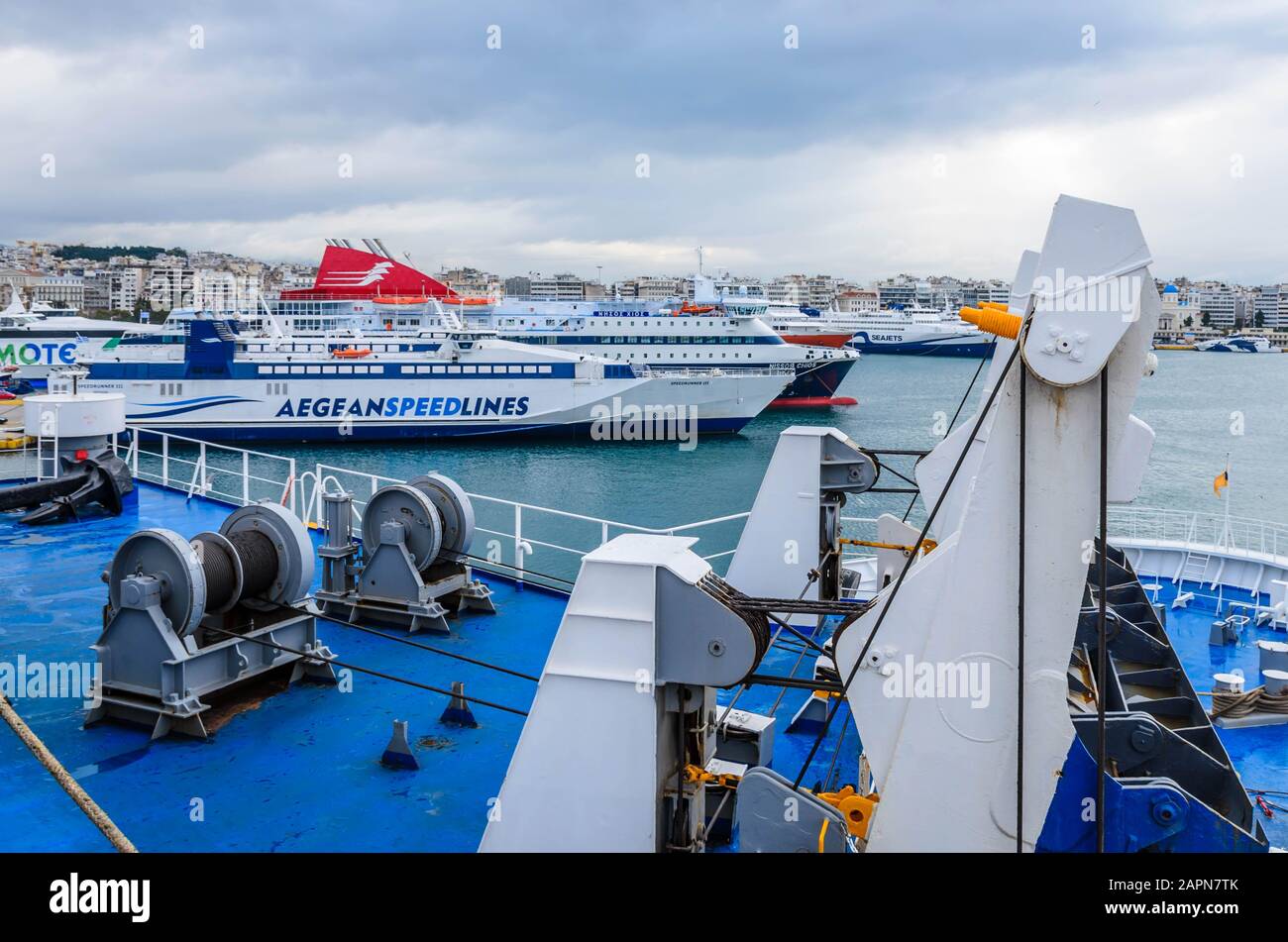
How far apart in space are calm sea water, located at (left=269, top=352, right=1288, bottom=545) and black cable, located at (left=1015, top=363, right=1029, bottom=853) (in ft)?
71.1

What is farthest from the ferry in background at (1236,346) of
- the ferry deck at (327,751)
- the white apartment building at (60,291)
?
the white apartment building at (60,291)

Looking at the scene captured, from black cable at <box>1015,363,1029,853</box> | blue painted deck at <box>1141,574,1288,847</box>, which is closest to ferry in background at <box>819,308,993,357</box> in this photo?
blue painted deck at <box>1141,574,1288,847</box>

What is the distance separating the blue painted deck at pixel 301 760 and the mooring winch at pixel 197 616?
0.21 meters

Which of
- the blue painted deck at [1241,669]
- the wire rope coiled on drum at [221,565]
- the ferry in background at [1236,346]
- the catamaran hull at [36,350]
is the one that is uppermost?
the ferry in background at [1236,346]

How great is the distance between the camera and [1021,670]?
308cm

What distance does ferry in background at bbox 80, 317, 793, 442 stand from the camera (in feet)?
132

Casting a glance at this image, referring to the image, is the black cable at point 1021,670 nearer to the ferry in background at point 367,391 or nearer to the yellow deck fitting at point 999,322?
the yellow deck fitting at point 999,322

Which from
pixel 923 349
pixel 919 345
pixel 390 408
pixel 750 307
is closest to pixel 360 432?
pixel 390 408

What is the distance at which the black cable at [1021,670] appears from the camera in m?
3.02

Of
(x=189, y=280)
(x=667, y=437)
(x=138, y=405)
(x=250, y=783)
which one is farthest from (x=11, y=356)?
(x=189, y=280)

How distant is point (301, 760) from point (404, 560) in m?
2.44

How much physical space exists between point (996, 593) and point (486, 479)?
3041 centimetres

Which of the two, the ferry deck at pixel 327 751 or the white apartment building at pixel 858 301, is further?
the white apartment building at pixel 858 301

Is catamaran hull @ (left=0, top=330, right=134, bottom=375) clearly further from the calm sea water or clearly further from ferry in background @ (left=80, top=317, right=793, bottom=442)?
the calm sea water
